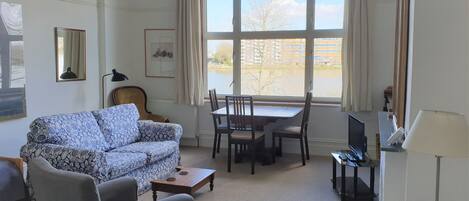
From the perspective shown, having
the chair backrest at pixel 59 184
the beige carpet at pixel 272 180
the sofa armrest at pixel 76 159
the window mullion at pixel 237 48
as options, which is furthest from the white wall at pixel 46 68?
the chair backrest at pixel 59 184

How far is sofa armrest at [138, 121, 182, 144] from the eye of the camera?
495 cm

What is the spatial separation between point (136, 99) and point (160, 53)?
33.2 inches

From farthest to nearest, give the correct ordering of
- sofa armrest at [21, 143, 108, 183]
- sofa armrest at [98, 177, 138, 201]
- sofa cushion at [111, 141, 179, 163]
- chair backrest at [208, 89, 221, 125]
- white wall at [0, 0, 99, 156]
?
chair backrest at [208, 89, 221, 125]
white wall at [0, 0, 99, 156]
sofa cushion at [111, 141, 179, 163]
sofa armrest at [21, 143, 108, 183]
sofa armrest at [98, 177, 138, 201]

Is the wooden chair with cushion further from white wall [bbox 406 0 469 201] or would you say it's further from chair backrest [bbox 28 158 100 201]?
white wall [bbox 406 0 469 201]

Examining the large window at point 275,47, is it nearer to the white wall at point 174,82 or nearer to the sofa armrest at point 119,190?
the white wall at point 174,82

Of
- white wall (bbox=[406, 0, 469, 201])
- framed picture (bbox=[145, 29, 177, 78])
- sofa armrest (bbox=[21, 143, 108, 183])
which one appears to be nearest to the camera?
white wall (bbox=[406, 0, 469, 201])

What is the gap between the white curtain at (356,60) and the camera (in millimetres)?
5527

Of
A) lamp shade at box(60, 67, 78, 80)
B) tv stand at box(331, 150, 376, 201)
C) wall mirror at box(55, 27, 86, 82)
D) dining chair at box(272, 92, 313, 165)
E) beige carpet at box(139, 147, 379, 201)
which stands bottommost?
beige carpet at box(139, 147, 379, 201)

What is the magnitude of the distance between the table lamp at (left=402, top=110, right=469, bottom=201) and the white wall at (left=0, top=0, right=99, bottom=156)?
431 cm

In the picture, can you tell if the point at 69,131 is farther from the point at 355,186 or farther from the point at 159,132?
the point at 355,186

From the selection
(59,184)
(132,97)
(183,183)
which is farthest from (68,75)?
(59,184)

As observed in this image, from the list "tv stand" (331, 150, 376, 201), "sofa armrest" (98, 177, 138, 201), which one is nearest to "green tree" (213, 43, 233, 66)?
"tv stand" (331, 150, 376, 201)

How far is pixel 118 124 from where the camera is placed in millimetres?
4750

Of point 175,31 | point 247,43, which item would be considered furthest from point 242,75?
point 175,31
